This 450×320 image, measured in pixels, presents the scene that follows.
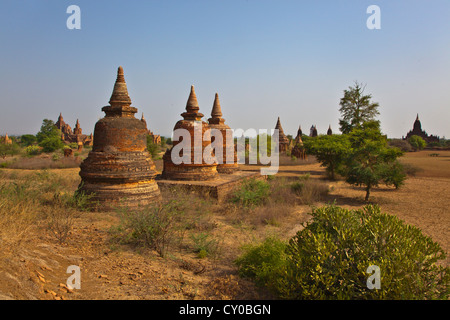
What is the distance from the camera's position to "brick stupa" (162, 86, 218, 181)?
1097 centimetres

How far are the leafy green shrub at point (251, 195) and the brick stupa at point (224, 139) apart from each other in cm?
330

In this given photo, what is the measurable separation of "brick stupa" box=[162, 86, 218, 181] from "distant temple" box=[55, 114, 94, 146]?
3921cm

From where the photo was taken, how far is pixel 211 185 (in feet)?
32.9

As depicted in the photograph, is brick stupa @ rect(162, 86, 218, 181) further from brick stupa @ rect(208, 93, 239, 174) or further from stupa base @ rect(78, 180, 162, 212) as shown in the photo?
stupa base @ rect(78, 180, 162, 212)

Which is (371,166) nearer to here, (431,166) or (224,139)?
(224,139)

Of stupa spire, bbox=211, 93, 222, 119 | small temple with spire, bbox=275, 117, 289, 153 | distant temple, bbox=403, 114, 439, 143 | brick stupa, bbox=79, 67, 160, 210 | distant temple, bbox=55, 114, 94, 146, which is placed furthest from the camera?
distant temple, bbox=403, 114, 439, 143

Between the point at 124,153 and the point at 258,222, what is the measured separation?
3987mm

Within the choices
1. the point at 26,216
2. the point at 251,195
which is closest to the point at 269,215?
the point at 251,195

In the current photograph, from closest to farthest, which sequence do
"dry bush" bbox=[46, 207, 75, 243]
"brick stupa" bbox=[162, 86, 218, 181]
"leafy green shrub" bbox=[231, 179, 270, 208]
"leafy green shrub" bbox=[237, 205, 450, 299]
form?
"leafy green shrub" bbox=[237, 205, 450, 299] < "dry bush" bbox=[46, 207, 75, 243] < "leafy green shrub" bbox=[231, 179, 270, 208] < "brick stupa" bbox=[162, 86, 218, 181]

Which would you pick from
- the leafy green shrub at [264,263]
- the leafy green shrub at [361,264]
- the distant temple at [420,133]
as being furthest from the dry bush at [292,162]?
the distant temple at [420,133]

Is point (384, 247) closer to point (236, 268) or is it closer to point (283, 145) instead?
point (236, 268)

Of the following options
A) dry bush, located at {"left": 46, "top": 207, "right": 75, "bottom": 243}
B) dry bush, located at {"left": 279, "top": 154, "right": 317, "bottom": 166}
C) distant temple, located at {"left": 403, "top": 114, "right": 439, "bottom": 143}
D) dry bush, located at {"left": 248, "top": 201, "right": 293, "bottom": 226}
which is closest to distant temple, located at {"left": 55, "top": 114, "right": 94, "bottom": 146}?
dry bush, located at {"left": 279, "top": 154, "right": 317, "bottom": 166}

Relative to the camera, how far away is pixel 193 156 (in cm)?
1097
